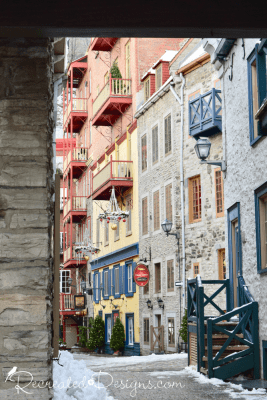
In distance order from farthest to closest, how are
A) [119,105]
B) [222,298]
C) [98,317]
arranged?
[98,317] → [119,105] → [222,298]

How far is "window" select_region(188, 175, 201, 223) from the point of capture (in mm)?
21406

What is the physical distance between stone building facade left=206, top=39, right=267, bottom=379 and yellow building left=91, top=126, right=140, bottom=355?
12.3m

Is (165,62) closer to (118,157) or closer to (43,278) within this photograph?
(118,157)

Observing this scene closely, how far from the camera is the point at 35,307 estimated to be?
532 cm

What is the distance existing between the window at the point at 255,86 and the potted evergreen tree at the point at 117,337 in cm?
1748

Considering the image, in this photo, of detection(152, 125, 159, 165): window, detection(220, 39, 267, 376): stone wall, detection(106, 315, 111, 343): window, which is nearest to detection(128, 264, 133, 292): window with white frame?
detection(106, 315, 111, 343): window

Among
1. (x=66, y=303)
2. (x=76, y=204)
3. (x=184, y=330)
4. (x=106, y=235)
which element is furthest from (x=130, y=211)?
(x=66, y=303)

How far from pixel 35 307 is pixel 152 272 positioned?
19.7 m

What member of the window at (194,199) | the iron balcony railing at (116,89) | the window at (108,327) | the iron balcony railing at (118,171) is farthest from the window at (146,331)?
the iron balcony railing at (116,89)

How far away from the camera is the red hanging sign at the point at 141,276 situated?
2417 centimetres

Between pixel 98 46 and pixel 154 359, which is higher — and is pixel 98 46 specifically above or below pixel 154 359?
above

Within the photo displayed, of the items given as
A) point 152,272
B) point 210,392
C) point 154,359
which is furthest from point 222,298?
point 210,392

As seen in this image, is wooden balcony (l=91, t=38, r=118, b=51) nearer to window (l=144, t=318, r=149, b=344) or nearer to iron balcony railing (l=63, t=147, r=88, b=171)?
iron balcony railing (l=63, t=147, r=88, b=171)

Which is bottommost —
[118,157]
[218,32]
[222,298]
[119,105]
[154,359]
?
[154,359]
